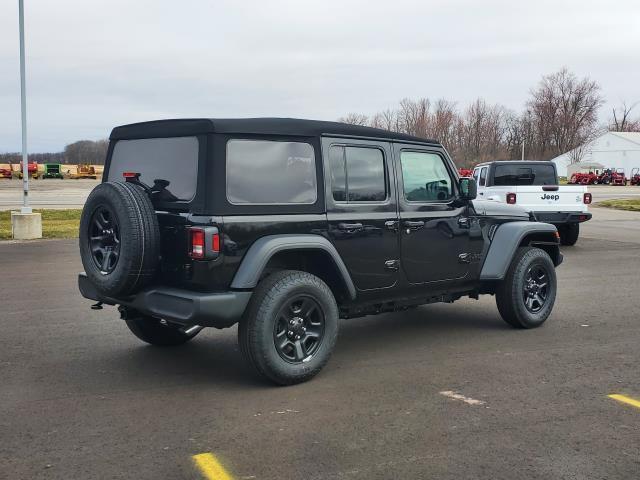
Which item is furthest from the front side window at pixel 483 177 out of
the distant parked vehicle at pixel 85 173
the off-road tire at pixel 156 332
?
the distant parked vehicle at pixel 85 173

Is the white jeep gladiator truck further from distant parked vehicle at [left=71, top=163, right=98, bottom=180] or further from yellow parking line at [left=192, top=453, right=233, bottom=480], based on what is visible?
distant parked vehicle at [left=71, top=163, right=98, bottom=180]

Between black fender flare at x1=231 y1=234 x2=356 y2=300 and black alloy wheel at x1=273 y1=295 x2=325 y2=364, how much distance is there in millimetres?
356

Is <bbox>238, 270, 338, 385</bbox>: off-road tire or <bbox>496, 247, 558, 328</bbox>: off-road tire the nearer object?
<bbox>238, 270, 338, 385</bbox>: off-road tire

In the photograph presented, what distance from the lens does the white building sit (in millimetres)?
91625

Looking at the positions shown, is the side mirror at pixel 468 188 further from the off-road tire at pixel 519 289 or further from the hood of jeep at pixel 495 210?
the off-road tire at pixel 519 289

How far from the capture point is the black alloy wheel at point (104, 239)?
15.9 feet

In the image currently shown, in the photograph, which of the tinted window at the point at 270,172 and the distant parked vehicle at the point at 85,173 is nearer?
the tinted window at the point at 270,172

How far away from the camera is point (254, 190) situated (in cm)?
482

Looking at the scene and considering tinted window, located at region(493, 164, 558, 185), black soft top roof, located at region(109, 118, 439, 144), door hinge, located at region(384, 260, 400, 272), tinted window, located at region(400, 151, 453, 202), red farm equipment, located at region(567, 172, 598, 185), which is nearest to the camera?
black soft top roof, located at region(109, 118, 439, 144)

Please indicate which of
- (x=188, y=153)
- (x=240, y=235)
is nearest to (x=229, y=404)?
(x=240, y=235)

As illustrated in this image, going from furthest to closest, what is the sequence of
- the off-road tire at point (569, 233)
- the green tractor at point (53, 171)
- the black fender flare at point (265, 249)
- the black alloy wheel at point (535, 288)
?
the green tractor at point (53, 171)
the off-road tire at point (569, 233)
the black alloy wheel at point (535, 288)
the black fender flare at point (265, 249)

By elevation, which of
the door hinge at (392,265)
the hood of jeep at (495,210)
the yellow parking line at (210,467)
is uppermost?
the hood of jeep at (495,210)

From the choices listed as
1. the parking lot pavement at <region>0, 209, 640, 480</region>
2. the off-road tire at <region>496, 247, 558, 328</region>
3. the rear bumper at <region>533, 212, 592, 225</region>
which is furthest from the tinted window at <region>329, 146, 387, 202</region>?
the rear bumper at <region>533, 212, 592, 225</region>

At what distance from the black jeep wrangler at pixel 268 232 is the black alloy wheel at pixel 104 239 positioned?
12 millimetres
